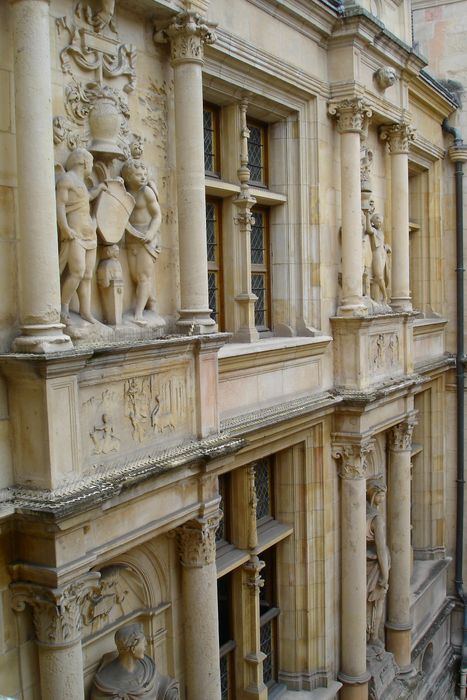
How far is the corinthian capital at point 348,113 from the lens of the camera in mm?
9344

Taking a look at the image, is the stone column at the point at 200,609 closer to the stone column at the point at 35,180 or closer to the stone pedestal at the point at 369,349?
the stone column at the point at 35,180

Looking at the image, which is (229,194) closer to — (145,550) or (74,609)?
(145,550)

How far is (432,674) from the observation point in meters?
13.4

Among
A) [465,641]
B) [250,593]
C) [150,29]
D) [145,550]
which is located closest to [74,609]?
[145,550]

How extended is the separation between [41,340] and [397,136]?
303 inches

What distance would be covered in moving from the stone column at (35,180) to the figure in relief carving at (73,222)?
29cm

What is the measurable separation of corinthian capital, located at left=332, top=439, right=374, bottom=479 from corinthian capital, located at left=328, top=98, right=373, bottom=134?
3.81 metres

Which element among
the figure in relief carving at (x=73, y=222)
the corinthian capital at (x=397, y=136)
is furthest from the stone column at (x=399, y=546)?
the figure in relief carving at (x=73, y=222)

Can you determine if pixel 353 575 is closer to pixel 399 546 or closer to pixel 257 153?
pixel 399 546

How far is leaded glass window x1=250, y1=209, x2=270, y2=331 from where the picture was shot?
918cm

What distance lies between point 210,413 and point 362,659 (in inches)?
204

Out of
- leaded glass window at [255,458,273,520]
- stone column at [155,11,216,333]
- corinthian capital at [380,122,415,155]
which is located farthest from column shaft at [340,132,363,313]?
stone column at [155,11,216,333]

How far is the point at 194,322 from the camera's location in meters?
6.39

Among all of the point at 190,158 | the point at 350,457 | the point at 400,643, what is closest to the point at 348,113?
the point at 190,158
